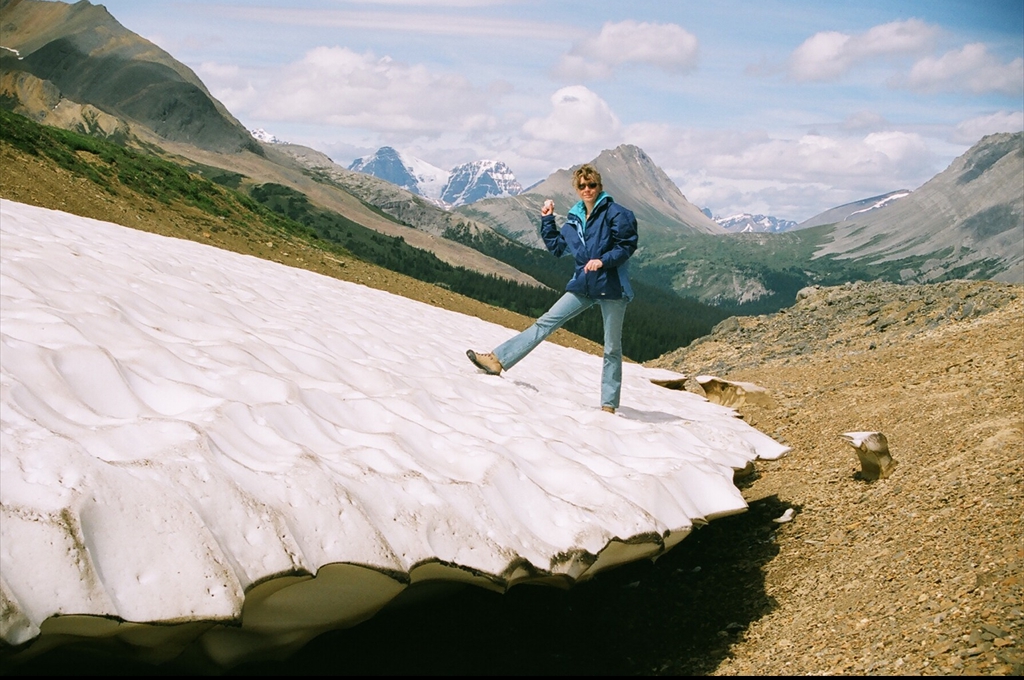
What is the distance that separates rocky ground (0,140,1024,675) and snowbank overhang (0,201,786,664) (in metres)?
0.69

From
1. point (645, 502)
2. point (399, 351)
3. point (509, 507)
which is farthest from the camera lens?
point (399, 351)

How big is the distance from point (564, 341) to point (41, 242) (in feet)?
133

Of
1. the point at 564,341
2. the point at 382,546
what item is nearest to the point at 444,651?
the point at 382,546

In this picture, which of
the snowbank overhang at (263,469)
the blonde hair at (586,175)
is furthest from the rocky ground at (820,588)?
the blonde hair at (586,175)

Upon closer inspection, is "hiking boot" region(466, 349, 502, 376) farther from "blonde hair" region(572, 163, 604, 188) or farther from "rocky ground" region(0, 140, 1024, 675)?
"rocky ground" region(0, 140, 1024, 675)

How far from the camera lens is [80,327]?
708 cm

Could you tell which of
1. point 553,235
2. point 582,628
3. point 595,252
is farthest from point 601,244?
point 582,628

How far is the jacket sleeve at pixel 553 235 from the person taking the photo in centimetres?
994

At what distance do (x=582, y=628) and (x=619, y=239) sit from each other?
4.54 m

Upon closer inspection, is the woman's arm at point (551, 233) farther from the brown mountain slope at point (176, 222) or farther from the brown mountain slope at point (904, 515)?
the brown mountain slope at point (176, 222)

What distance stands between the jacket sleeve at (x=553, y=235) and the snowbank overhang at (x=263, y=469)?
74.7 inches

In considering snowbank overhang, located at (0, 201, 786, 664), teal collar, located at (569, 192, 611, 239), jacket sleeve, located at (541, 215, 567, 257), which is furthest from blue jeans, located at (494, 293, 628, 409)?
teal collar, located at (569, 192, 611, 239)

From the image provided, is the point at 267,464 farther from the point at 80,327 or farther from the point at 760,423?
the point at 760,423

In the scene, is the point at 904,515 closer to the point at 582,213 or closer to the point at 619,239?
the point at 619,239
